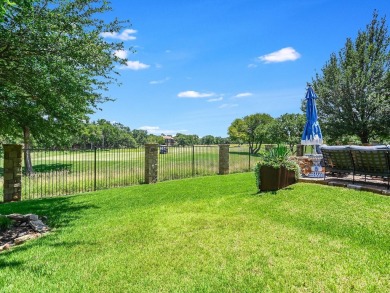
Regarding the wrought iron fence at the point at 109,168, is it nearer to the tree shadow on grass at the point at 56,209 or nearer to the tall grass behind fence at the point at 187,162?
the tall grass behind fence at the point at 187,162

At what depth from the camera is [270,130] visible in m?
36.3

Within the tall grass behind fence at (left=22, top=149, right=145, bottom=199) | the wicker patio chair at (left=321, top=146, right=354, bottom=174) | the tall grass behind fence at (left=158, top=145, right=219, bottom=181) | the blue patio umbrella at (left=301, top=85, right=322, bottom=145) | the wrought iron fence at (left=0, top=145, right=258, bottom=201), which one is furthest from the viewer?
the tall grass behind fence at (left=158, top=145, right=219, bottom=181)

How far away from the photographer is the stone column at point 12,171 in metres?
9.47

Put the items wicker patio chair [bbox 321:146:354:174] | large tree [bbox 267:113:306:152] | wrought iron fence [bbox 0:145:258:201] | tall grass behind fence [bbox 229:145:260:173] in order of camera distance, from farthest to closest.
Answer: large tree [bbox 267:113:306:152] < tall grass behind fence [bbox 229:145:260:173] < wrought iron fence [bbox 0:145:258:201] < wicker patio chair [bbox 321:146:354:174]

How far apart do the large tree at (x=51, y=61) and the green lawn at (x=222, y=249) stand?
9.75 ft

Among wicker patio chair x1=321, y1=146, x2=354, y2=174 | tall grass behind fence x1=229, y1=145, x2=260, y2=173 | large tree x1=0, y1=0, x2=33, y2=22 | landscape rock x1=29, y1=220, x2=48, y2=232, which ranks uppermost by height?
large tree x1=0, y1=0, x2=33, y2=22

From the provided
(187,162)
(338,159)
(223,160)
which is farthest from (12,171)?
(223,160)

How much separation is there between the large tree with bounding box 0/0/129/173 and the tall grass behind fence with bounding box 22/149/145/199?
2.89m

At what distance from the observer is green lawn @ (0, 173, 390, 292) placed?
3223mm

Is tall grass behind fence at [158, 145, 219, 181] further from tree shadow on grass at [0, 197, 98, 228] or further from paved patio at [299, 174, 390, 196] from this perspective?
paved patio at [299, 174, 390, 196]

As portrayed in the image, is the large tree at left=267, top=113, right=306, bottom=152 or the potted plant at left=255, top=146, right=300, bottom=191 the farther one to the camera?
the large tree at left=267, top=113, right=306, bottom=152

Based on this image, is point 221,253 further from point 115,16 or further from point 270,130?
point 270,130

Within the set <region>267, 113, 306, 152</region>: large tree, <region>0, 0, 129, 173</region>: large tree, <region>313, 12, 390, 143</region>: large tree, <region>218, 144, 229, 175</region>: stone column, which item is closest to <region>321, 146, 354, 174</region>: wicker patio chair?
<region>0, 0, 129, 173</region>: large tree

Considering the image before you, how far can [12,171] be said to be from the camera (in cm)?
951
